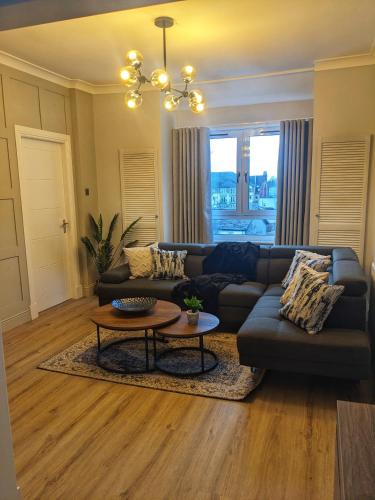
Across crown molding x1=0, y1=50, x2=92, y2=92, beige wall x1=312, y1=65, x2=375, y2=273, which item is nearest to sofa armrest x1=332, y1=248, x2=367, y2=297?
beige wall x1=312, y1=65, x2=375, y2=273

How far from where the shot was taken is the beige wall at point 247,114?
17.2 feet

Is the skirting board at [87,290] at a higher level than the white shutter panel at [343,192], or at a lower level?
lower

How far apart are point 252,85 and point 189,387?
12.7 ft

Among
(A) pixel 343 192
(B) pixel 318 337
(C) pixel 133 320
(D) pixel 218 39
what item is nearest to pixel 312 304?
(B) pixel 318 337

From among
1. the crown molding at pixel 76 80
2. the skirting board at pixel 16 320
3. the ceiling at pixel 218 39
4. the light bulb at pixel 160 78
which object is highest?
the ceiling at pixel 218 39

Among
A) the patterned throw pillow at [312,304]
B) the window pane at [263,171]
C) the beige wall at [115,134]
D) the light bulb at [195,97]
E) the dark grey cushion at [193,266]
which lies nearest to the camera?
the patterned throw pillow at [312,304]

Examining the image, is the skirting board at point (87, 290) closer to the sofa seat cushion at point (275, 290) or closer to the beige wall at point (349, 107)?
the sofa seat cushion at point (275, 290)

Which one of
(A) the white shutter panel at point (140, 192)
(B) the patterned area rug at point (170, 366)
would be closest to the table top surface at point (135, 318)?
(B) the patterned area rug at point (170, 366)

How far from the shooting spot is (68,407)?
102 inches

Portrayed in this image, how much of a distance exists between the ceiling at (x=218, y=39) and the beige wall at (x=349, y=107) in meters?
0.26

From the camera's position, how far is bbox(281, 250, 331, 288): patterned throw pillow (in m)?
3.57

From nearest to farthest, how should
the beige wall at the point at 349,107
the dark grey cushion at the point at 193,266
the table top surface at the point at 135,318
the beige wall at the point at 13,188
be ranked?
the table top surface at the point at 135,318, the beige wall at the point at 13,188, the beige wall at the point at 349,107, the dark grey cushion at the point at 193,266

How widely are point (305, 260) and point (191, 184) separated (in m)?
2.37

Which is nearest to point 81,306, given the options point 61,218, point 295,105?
point 61,218
